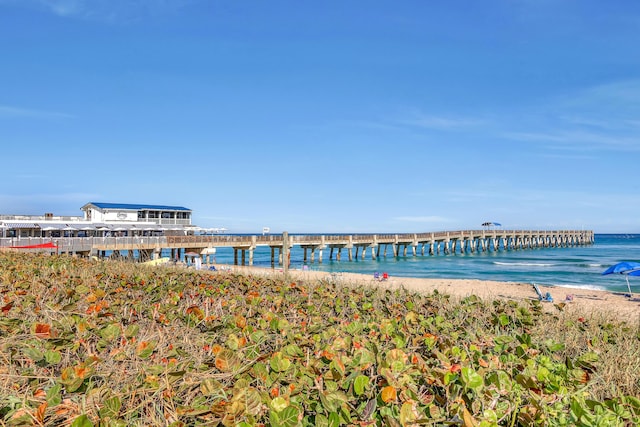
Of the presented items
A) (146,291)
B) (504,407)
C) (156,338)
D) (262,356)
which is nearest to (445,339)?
(504,407)

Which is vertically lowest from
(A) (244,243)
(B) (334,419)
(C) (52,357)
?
(A) (244,243)

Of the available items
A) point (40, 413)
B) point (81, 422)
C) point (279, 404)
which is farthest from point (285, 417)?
point (40, 413)

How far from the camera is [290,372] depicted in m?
2.38

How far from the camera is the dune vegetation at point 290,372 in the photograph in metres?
1.93

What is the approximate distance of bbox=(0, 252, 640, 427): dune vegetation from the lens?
1.93 m

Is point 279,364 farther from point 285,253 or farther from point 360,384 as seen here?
point 285,253

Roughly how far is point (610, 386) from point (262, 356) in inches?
93.2

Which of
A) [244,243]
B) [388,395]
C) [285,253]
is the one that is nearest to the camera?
[388,395]

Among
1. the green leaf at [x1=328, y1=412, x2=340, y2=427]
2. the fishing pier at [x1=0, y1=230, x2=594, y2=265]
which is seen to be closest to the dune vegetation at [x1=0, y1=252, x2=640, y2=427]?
the green leaf at [x1=328, y1=412, x2=340, y2=427]

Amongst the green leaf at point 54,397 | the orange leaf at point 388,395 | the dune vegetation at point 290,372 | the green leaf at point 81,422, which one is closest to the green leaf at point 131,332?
the dune vegetation at point 290,372

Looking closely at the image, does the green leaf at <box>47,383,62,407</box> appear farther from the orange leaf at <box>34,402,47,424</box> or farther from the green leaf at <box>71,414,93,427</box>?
the green leaf at <box>71,414,93,427</box>

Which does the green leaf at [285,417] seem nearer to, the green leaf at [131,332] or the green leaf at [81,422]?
the green leaf at [81,422]

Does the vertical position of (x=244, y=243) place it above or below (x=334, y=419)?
below

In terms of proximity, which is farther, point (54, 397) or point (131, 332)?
point (131, 332)
